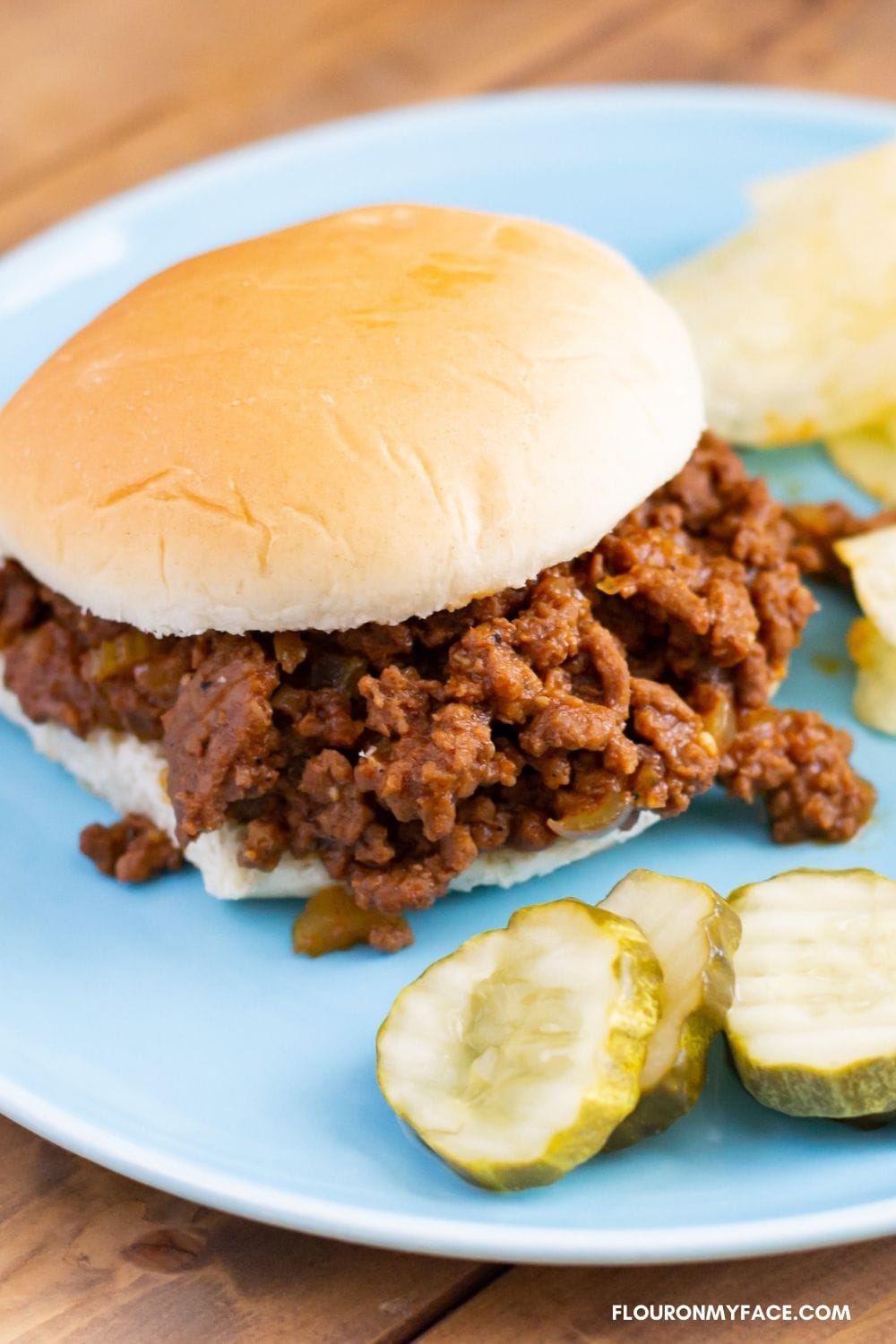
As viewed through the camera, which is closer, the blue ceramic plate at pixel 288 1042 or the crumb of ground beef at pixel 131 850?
the blue ceramic plate at pixel 288 1042

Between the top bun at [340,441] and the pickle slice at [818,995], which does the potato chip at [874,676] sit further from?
the pickle slice at [818,995]

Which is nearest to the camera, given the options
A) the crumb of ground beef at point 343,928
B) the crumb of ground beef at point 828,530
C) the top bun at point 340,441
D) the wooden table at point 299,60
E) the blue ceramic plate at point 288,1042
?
the blue ceramic plate at point 288,1042

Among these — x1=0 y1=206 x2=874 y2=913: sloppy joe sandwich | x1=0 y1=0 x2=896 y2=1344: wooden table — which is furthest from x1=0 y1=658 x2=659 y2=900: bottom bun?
x1=0 y1=0 x2=896 y2=1344: wooden table

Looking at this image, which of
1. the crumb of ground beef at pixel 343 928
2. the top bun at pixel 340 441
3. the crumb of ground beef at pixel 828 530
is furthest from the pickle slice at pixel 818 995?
the crumb of ground beef at pixel 828 530

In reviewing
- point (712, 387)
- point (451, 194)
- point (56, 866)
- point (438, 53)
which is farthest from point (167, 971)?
point (438, 53)

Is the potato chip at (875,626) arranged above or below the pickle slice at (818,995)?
below

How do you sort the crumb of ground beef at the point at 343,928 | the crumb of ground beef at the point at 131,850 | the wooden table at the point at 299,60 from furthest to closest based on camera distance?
the wooden table at the point at 299,60, the crumb of ground beef at the point at 131,850, the crumb of ground beef at the point at 343,928

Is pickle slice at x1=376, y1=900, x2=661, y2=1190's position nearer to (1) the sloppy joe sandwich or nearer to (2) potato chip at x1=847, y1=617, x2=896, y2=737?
(1) the sloppy joe sandwich
